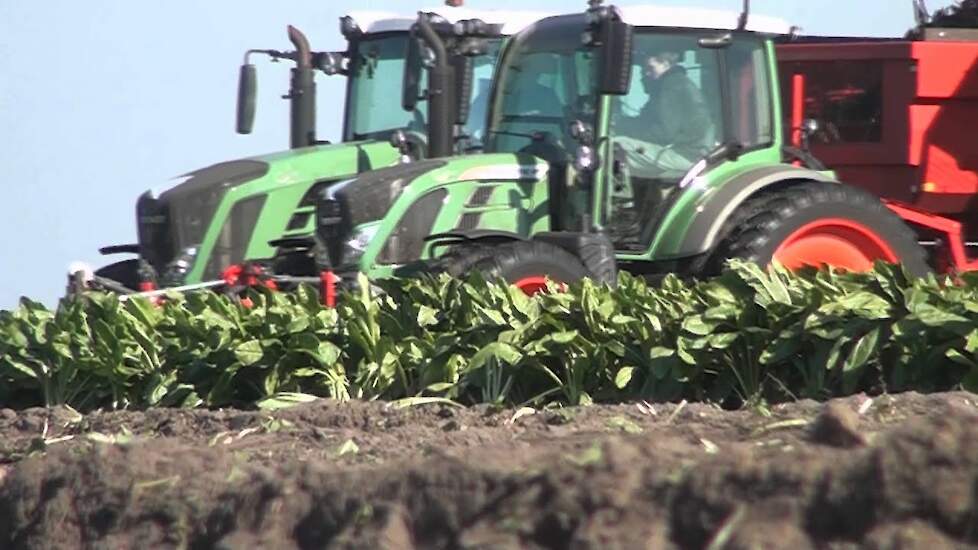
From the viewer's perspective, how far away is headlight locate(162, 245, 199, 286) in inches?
426

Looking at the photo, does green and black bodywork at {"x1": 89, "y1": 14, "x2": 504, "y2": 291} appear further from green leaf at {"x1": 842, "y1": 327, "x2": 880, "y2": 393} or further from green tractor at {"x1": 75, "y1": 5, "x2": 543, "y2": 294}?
green leaf at {"x1": 842, "y1": 327, "x2": 880, "y2": 393}

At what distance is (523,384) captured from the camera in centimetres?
757

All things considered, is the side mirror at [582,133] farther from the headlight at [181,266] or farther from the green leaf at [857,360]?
the green leaf at [857,360]

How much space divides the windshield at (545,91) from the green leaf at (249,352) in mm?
2588

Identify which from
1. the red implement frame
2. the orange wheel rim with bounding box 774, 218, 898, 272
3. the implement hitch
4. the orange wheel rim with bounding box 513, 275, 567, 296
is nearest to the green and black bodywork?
the implement hitch

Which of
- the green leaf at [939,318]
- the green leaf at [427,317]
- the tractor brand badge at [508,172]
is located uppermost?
the tractor brand badge at [508,172]

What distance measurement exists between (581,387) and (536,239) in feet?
7.85

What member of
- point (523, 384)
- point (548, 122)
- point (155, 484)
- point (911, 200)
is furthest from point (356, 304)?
point (911, 200)

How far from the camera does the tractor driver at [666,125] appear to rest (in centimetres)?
990

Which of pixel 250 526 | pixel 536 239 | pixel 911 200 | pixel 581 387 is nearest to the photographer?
pixel 250 526

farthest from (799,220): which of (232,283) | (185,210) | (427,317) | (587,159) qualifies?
(185,210)

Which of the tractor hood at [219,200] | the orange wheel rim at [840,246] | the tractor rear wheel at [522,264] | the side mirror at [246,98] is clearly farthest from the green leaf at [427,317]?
the side mirror at [246,98]

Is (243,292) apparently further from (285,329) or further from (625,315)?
(625,315)

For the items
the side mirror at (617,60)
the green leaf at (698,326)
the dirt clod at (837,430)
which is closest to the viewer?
the dirt clod at (837,430)
